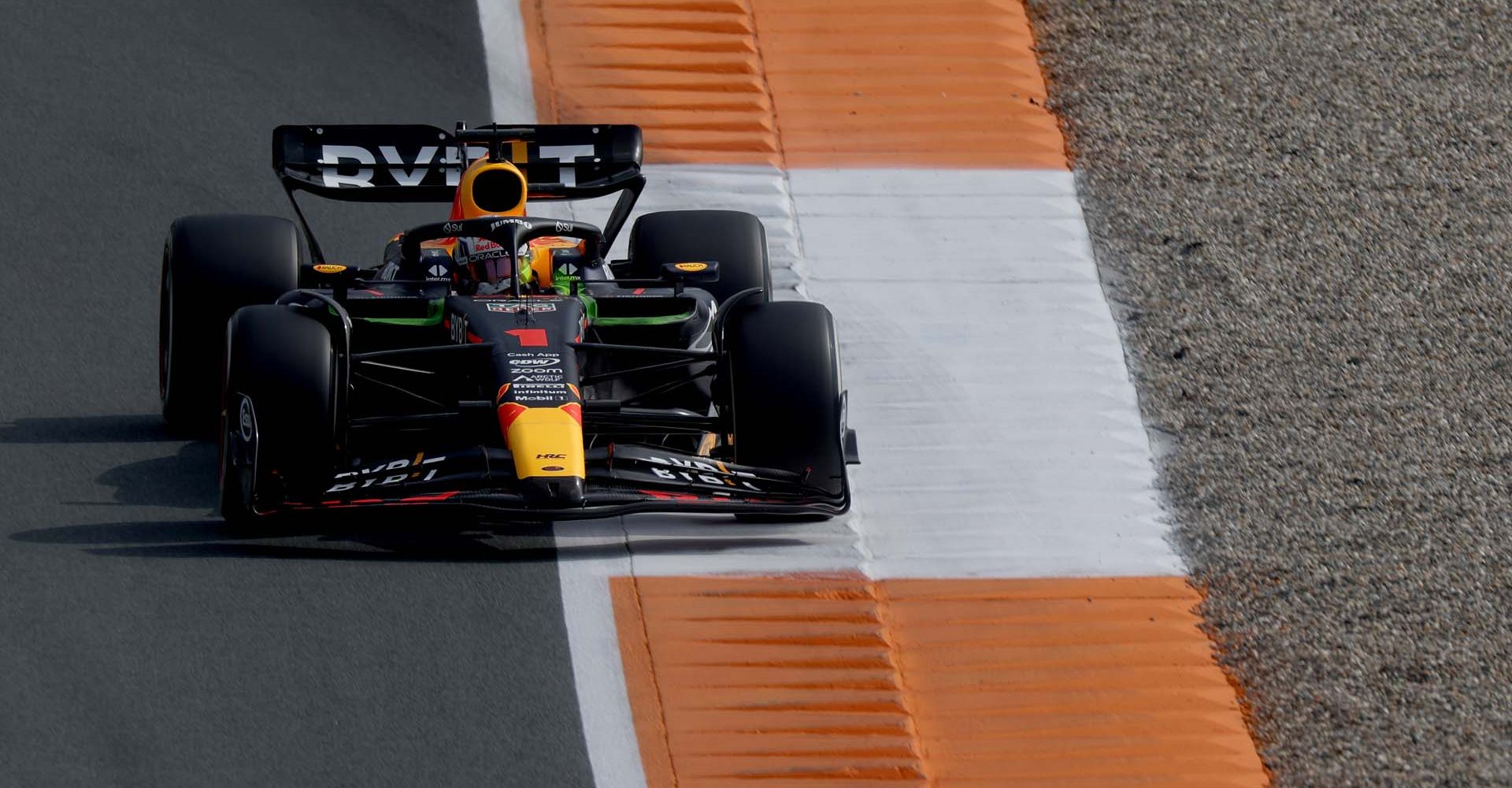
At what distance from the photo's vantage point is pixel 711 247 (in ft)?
37.5

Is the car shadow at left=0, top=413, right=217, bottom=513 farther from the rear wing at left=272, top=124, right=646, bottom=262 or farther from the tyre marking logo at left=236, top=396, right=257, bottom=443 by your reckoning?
the rear wing at left=272, top=124, right=646, bottom=262

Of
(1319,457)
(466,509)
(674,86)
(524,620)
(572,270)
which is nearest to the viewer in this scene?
(466,509)

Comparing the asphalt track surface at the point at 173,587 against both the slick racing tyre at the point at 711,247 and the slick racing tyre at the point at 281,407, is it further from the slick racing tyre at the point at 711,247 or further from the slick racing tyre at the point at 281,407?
the slick racing tyre at the point at 711,247

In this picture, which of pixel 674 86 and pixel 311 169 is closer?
pixel 311 169

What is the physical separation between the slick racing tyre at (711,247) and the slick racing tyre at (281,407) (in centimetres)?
236

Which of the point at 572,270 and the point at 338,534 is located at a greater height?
the point at 572,270

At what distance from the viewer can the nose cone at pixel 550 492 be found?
905 centimetres

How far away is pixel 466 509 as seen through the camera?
355 inches

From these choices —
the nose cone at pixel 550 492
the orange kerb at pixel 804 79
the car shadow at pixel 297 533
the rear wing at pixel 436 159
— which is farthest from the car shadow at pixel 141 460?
the orange kerb at pixel 804 79

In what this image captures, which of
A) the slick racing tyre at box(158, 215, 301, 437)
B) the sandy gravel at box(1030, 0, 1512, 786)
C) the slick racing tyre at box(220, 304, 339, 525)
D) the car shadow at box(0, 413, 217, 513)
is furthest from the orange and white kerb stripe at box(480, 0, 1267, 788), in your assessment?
the slick racing tyre at box(158, 215, 301, 437)

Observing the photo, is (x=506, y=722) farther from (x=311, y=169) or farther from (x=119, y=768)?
(x=311, y=169)

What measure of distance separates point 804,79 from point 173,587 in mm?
6900

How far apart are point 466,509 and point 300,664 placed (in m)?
0.91

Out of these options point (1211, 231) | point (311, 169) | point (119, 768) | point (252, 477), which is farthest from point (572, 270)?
point (1211, 231)
